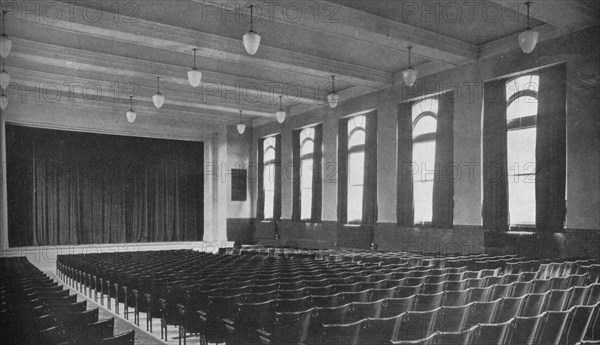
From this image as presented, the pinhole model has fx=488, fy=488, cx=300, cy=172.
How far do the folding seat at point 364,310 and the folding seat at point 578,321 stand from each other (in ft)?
5.06

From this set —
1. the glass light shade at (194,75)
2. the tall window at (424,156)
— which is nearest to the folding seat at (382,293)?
the glass light shade at (194,75)

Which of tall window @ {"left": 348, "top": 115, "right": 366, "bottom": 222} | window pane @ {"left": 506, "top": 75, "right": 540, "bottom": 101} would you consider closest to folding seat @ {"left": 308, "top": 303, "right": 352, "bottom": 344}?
window pane @ {"left": 506, "top": 75, "right": 540, "bottom": 101}

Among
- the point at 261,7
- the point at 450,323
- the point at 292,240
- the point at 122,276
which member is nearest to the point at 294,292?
the point at 450,323

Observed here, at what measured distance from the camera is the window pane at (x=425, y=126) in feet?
41.8

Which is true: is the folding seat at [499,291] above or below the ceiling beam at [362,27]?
below

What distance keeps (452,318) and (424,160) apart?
8.92 meters

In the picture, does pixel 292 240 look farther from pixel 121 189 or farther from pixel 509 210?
pixel 509 210

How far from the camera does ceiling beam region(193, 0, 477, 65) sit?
330 inches

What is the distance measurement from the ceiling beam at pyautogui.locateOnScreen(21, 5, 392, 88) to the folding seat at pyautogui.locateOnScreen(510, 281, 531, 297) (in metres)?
7.52

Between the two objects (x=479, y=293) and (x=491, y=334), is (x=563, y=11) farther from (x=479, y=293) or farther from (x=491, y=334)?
(x=491, y=334)

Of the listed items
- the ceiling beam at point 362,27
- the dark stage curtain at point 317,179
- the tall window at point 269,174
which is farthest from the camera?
the tall window at point 269,174

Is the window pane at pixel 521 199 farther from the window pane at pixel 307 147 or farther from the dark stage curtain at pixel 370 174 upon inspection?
the window pane at pixel 307 147

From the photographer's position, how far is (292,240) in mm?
17719

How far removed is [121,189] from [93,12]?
12.0 meters
